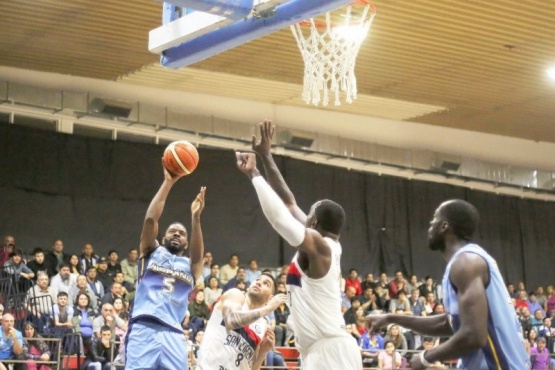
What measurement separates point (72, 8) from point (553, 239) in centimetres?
1612

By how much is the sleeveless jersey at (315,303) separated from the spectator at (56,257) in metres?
11.8

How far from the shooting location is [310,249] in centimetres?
569

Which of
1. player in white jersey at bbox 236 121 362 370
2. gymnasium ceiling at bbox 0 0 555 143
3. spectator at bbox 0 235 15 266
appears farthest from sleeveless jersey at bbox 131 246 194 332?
spectator at bbox 0 235 15 266

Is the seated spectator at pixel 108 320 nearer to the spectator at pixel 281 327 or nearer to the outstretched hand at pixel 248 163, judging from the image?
the spectator at pixel 281 327

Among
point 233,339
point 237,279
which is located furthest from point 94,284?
point 233,339

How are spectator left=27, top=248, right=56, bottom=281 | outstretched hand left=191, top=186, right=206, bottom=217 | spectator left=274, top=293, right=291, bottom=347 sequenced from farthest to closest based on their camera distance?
1. spectator left=274, top=293, right=291, bottom=347
2. spectator left=27, top=248, right=56, bottom=281
3. outstretched hand left=191, top=186, right=206, bottom=217

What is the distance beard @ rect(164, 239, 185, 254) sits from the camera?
288 inches

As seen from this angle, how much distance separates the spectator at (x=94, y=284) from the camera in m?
16.2

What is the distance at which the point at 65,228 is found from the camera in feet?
61.3

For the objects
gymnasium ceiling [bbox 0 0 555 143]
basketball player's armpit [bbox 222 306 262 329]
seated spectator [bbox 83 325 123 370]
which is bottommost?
seated spectator [bbox 83 325 123 370]

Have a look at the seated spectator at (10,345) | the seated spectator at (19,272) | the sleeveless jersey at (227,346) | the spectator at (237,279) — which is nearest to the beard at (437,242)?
the sleeveless jersey at (227,346)

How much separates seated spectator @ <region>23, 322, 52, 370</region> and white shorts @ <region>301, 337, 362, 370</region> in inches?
309

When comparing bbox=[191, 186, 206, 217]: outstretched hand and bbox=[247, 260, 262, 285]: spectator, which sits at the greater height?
bbox=[247, 260, 262, 285]: spectator

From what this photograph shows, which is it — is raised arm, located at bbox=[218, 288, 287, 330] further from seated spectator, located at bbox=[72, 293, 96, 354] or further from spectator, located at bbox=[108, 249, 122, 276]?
spectator, located at bbox=[108, 249, 122, 276]
